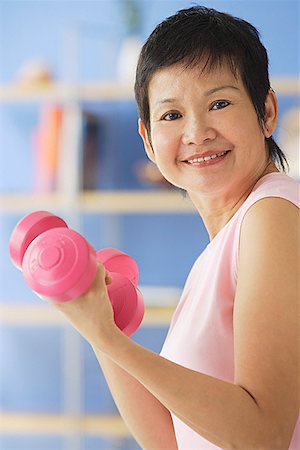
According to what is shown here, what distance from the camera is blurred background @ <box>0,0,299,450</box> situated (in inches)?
133

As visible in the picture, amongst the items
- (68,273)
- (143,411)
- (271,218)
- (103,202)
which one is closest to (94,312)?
(68,273)

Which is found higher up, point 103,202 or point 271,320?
point 271,320

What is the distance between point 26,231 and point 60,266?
0.26 meters

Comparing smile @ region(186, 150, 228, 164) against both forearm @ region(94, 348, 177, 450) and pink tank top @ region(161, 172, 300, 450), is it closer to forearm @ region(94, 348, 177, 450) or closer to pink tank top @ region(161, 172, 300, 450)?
pink tank top @ region(161, 172, 300, 450)

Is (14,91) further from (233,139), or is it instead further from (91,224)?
(233,139)

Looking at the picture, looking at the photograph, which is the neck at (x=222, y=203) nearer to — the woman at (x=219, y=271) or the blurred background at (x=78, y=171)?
the woman at (x=219, y=271)

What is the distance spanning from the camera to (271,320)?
85cm

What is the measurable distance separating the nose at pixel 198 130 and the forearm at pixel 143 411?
434 mm

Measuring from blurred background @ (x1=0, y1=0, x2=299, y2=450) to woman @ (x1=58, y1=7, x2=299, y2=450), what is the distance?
2186 mm

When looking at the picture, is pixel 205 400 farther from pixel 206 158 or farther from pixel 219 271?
pixel 206 158

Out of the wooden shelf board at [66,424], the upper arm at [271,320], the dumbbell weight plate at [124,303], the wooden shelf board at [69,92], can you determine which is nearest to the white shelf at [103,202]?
the wooden shelf board at [69,92]

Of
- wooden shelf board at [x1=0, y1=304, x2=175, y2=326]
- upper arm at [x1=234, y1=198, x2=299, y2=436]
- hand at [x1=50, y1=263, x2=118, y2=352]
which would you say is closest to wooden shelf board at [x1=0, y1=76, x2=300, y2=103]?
wooden shelf board at [x1=0, y1=304, x2=175, y2=326]

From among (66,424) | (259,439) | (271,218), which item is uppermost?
(271,218)

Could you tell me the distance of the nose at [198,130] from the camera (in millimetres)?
1029
